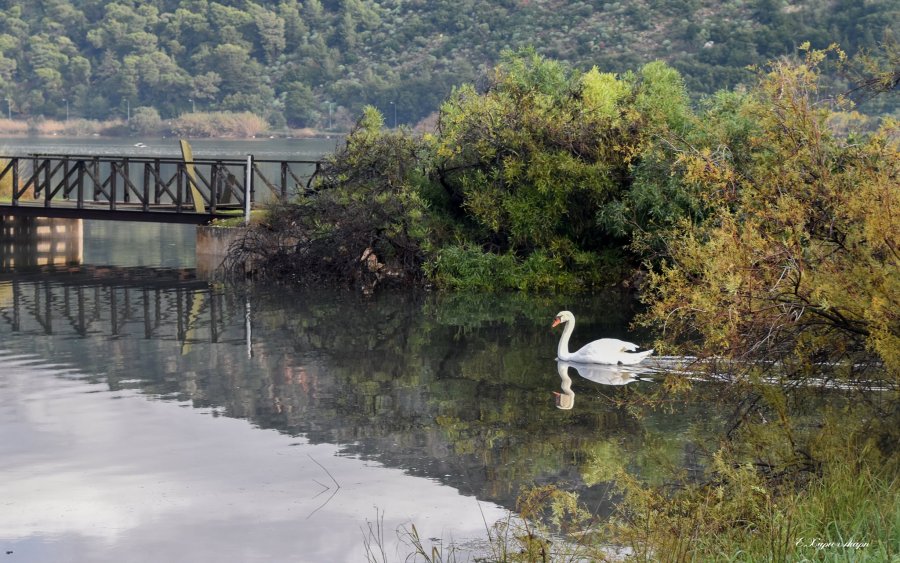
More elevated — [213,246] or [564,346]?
[564,346]

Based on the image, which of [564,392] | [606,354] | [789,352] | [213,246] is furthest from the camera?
[213,246]

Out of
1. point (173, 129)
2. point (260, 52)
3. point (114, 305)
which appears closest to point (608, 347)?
Answer: point (114, 305)

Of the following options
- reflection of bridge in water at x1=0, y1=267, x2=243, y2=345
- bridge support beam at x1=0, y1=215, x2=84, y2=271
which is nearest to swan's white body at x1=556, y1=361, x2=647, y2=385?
reflection of bridge in water at x1=0, y1=267, x2=243, y2=345

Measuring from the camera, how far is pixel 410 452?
512 inches

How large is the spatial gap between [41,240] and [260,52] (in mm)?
109007

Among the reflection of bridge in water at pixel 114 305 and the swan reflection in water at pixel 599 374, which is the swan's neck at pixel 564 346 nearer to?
the swan reflection in water at pixel 599 374

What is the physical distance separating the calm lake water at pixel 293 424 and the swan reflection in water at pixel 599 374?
64 millimetres

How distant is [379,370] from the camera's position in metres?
17.6

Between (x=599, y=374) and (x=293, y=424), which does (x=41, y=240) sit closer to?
(x=599, y=374)

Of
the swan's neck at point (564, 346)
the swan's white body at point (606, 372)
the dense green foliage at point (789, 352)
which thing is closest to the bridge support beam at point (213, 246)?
the swan's neck at point (564, 346)

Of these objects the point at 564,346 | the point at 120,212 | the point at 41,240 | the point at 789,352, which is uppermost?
the point at 789,352

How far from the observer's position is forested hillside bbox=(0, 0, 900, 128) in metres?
113

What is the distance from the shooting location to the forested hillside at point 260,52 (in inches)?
4464

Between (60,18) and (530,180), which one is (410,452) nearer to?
(530,180)
